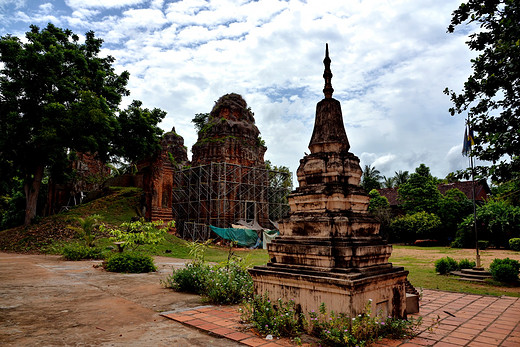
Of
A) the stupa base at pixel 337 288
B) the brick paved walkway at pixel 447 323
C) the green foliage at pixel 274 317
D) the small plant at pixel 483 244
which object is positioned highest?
the stupa base at pixel 337 288

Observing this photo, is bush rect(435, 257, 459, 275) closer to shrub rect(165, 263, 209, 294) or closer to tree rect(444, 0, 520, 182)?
tree rect(444, 0, 520, 182)

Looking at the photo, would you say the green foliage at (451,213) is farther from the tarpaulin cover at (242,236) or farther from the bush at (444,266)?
the bush at (444,266)

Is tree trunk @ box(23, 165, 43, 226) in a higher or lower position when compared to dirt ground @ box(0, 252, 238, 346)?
higher

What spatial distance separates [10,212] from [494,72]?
29894mm

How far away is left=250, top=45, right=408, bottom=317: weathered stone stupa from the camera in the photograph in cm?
368

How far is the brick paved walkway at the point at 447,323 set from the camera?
11.4ft

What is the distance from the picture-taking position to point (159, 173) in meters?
20.4

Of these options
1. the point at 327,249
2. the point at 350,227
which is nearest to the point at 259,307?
the point at 327,249

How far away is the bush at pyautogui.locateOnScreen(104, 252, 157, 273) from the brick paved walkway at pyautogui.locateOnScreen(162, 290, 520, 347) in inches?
183

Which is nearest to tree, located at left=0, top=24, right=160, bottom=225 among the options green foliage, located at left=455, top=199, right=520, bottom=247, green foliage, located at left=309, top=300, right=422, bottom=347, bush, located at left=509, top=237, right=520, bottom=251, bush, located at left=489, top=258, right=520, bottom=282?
green foliage, located at left=309, top=300, right=422, bottom=347

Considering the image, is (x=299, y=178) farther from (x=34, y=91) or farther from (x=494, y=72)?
(x=34, y=91)

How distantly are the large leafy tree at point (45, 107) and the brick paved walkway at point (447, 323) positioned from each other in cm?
1404

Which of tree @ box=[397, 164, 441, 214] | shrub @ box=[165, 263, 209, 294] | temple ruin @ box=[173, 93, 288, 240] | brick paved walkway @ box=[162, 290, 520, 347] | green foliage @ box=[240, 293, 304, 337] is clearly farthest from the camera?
tree @ box=[397, 164, 441, 214]

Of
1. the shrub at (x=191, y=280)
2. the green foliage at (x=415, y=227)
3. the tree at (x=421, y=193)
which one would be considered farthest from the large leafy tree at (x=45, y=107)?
the tree at (x=421, y=193)
